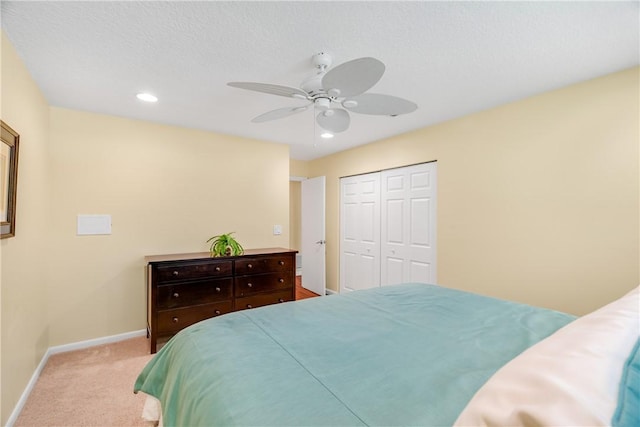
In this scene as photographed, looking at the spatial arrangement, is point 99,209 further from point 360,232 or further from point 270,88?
point 360,232

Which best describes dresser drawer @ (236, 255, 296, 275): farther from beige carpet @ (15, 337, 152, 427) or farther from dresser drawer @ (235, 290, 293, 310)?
beige carpet @ (15, 337, 152, 427)

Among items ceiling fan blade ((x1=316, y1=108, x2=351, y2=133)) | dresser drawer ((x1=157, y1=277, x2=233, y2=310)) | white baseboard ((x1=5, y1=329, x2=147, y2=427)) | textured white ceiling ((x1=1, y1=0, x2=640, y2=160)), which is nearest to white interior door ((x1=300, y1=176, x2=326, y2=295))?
dresser drawer ((x1=157, y1=277, x2=233, y2=310))

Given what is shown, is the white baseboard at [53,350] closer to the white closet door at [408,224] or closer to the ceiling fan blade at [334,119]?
the ceiling fan blade at [334,119]

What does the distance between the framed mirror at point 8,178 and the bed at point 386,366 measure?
121cm

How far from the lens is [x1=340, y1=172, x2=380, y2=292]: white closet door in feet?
13.4

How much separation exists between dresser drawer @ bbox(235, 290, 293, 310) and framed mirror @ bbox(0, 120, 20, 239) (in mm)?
1904

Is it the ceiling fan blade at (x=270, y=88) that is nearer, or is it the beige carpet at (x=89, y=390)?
the ceiling fan blade at (x=270, y=88)

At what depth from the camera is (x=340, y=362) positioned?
1084mm

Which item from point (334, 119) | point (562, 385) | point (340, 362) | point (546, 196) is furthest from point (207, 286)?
point (546, 196)

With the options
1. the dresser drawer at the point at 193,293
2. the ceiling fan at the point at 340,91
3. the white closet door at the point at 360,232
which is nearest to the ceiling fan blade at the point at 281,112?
the ceiling fan at the point at 340,91

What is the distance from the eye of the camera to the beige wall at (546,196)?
2086 mm

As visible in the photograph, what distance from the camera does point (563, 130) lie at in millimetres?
2352

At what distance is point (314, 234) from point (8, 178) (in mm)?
3755

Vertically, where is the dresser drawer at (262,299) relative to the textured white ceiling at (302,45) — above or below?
below
